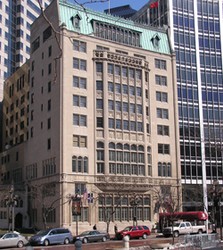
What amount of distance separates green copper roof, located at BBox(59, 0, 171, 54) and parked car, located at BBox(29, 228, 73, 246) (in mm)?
33415

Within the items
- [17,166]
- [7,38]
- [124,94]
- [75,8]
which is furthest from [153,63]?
[7,38]

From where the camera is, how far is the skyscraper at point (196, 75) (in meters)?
82.6

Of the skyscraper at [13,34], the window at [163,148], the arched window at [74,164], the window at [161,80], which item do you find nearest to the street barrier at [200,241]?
the arched window at [74,164]

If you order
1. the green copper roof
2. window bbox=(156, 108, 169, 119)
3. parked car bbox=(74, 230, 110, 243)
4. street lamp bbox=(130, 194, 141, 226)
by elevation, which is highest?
the green copper roof

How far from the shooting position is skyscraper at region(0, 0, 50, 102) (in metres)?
107

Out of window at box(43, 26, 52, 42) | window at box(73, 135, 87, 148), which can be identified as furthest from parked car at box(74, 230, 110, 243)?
window at box(43, 26, 52, 42)

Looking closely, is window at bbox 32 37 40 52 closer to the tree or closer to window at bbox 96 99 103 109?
window at bbox 96 99 103 109

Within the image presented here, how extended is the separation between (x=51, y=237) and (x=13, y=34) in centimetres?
7694

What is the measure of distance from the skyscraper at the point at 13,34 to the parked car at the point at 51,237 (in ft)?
214

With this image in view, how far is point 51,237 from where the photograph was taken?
44875 millimetres

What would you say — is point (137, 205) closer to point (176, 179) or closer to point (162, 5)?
point (176, 179)

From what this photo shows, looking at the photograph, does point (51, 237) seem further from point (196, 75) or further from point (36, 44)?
point (196, 75)

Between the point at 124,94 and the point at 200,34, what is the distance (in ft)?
88.4

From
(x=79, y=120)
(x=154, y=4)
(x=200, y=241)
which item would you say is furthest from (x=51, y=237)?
(x=154, y=4)
